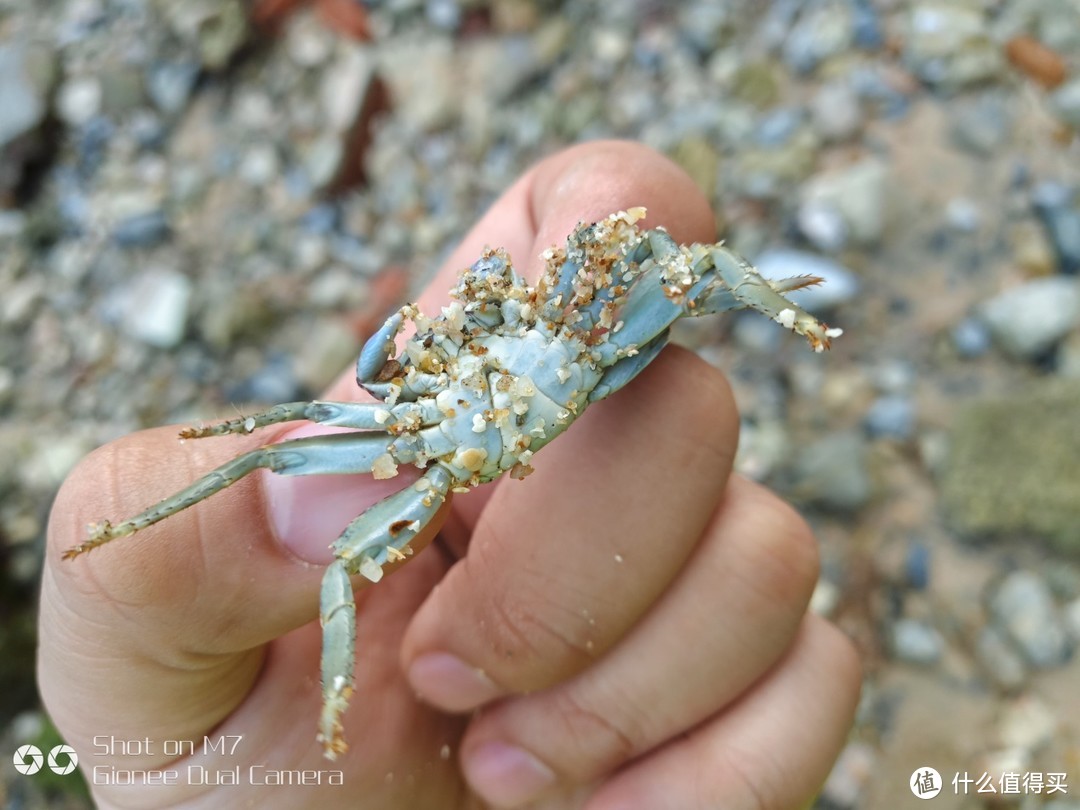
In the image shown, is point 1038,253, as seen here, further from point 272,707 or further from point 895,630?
point 272,707

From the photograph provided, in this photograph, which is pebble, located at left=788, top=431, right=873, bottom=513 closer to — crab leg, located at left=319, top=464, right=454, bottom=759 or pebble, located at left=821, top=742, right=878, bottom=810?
pebble, located at left=821, top=742, right=878, bottom=810

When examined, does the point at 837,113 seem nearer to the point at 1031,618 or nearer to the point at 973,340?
the point at 973,340

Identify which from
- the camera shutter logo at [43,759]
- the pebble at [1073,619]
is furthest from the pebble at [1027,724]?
the camera shutter logo at [43,759]

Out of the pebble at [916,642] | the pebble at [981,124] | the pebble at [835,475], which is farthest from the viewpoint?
the pebble at [981,124]

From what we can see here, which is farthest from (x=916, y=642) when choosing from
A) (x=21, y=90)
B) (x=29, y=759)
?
(x=21, y=90)

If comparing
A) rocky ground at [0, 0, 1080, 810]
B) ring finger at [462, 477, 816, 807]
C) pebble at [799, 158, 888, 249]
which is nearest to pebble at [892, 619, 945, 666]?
rocky ground at [0, 0, 1080, 810]

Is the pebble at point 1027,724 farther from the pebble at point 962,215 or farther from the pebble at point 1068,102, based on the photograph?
the pebble at point 1068,102
